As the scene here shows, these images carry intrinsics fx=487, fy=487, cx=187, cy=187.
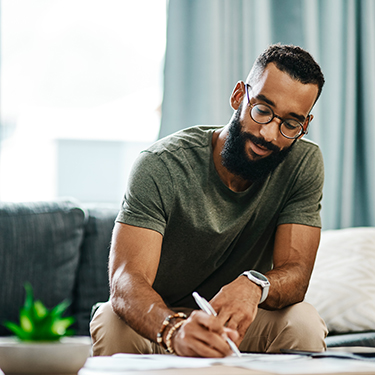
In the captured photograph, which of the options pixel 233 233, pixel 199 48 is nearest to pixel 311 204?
pixel 233 233

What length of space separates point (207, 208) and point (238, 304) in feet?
1.21

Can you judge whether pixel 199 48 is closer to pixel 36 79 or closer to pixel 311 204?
pixel 36 79

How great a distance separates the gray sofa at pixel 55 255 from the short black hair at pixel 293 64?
2.99 ft

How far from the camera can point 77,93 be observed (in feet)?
7.48

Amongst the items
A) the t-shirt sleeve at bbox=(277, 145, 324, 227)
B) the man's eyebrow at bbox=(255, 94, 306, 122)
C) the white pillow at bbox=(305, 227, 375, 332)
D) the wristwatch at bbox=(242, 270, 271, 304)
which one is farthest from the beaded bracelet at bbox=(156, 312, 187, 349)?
the white pillow at bbox=(305, 227, 375, 332)

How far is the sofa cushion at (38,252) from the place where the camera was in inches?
68.6

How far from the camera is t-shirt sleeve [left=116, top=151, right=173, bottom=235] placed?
1.24m

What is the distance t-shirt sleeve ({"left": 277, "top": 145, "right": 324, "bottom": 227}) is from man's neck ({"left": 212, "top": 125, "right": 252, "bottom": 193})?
14 centimetres

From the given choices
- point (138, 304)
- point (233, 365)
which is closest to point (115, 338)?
point (138, 304)

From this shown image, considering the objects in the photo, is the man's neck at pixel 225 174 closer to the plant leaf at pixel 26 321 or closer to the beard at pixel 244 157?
the beard at pixel 244 157

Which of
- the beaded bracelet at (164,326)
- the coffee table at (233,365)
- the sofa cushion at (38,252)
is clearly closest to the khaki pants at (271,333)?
the beaded bracelet at (164,326)

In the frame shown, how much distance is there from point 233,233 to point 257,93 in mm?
400

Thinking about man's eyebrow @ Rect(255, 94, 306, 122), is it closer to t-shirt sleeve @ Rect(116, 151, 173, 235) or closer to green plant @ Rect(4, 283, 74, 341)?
t-shirt sleeve @ Rect(116, 151, 173, 235)

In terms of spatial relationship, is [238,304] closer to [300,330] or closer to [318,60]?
[300,330]
